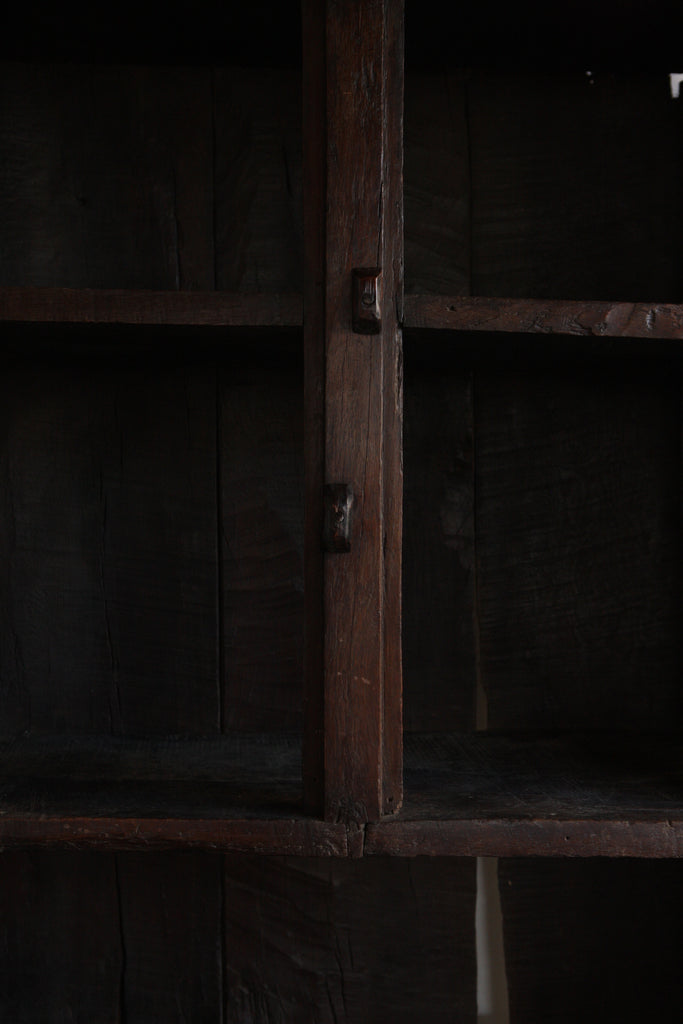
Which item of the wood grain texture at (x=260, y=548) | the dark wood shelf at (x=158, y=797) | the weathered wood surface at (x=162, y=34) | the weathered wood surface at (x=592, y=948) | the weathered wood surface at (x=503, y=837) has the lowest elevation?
the weathered wood surface at (x=592, y=948)

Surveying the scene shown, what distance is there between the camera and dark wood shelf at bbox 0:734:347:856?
0.69 m

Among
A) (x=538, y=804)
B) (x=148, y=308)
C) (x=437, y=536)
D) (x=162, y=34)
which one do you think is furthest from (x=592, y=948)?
(x=162, y=34)

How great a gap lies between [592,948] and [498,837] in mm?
450

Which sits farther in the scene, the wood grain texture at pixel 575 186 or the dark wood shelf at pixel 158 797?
the wood grain texture at pixel 575 186

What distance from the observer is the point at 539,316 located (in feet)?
2.39

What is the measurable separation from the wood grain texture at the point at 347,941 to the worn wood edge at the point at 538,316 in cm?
64

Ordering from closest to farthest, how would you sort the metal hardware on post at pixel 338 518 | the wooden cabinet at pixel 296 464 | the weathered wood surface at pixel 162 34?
the metal hardware on post at pixel 338 518, the weathered wood surface at pixel 162 34, the wooden cabinet at pixel 296 464

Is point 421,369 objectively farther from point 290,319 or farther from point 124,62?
point 124,62

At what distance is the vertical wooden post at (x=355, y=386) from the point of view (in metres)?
0.70

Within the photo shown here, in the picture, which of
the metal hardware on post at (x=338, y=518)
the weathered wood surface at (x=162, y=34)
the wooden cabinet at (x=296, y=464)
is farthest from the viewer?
the wooden cabinet at (x=296, y=464)

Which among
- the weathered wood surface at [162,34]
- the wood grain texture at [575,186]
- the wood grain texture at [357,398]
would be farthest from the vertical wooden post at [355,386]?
the wood grain texture at [575,186]

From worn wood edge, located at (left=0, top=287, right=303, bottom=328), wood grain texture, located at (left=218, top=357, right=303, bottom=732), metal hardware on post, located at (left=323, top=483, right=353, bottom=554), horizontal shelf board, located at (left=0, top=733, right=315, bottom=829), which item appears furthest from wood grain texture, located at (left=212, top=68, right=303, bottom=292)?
horizontal shelf board, located at (left=0, top=733, right=315, bottom=829)

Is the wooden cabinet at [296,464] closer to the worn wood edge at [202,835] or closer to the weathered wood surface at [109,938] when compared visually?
the weathered wood surface at [109,938]

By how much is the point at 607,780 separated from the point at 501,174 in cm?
69
